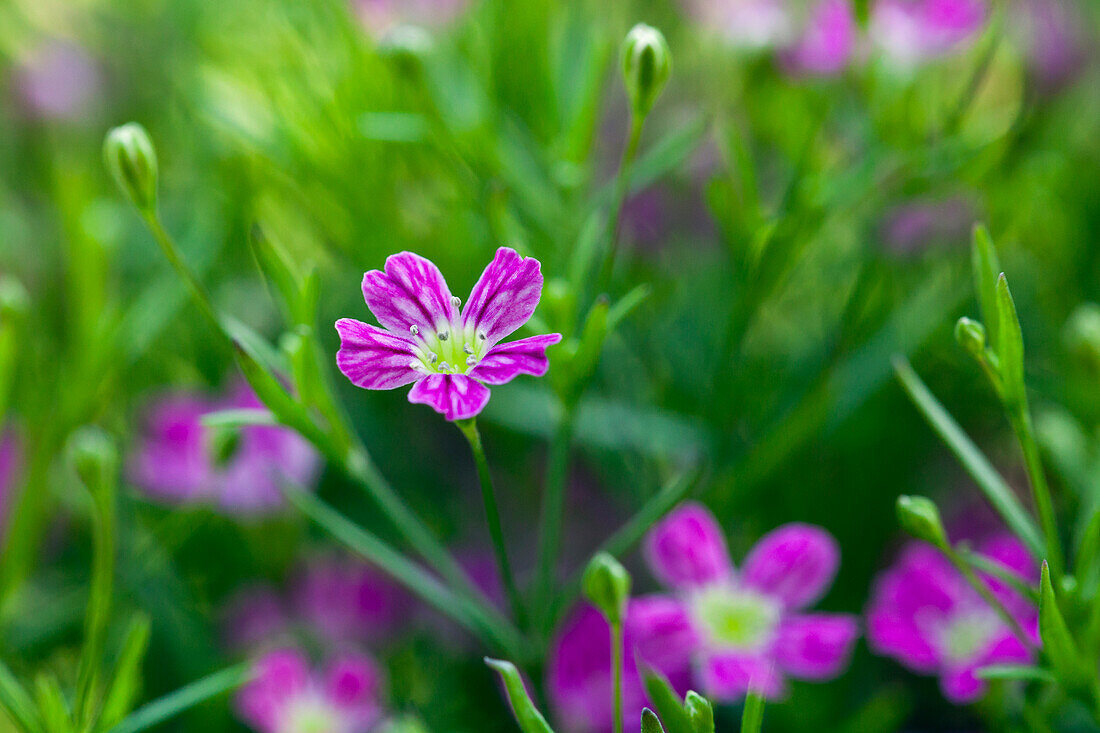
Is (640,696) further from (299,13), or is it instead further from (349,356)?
(299,13)

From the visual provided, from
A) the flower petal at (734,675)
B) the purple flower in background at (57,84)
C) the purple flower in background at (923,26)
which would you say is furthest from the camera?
the purple flower in background at (57,84)

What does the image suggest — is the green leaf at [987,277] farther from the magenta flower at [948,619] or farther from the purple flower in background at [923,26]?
the purple flower in background at [923,26]

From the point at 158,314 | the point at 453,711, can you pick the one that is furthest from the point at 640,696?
the point at 158,314

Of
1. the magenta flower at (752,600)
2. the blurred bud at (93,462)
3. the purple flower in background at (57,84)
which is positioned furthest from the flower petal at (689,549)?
the purple flower in background at (57,84)

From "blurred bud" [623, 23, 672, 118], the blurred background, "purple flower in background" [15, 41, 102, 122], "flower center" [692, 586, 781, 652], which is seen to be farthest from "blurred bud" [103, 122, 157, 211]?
"purple flower in background" [15, 41, 102, 122]

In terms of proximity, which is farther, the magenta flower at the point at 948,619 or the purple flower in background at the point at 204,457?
the purple flower in background at the point at 204,457

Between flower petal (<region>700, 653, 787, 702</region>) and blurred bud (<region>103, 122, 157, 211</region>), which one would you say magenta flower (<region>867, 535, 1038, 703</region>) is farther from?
blurred bud (<region>103, 122, 157, 211</region>)
